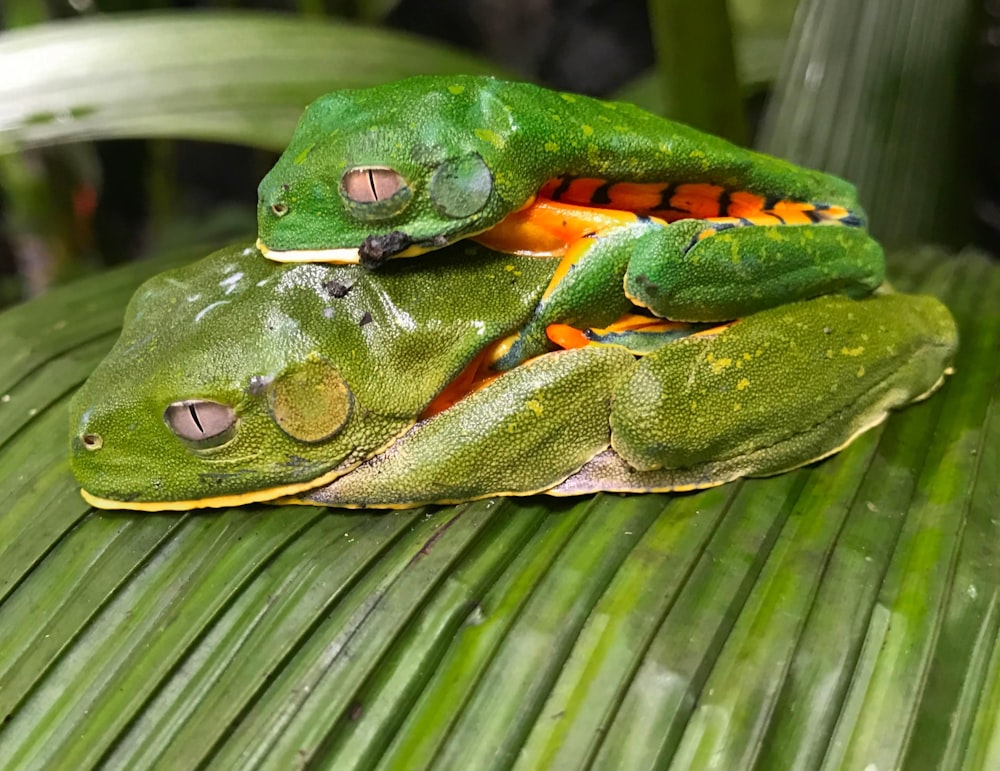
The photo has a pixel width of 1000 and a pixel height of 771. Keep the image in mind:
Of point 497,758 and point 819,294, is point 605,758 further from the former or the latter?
point 819,294

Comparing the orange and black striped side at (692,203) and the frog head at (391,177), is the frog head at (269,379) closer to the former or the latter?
the frog head at (391,177)

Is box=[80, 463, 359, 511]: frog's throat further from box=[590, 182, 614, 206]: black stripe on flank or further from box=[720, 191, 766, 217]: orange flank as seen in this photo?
box=[720, 191, 766, 217]: orange flank

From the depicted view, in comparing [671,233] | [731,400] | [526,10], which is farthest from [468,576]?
[526,10]

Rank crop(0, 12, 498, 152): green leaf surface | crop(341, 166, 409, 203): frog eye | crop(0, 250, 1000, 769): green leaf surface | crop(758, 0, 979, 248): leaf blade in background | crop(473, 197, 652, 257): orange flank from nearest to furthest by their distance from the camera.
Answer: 1. crop(0, 250, 1000, 769): green leaf surface
2. crop(341, 166, 409, 203): frog eye
3. crop(473, 197, 652, 257): orange flank
4. crop(0, 12, 498, 152): green leaf surface
5. crop(758, 0, 979, 248): leaf blade in background

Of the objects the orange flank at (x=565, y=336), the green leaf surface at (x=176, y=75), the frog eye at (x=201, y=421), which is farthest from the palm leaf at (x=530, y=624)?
the green leaf surface at (x=176, y=75)

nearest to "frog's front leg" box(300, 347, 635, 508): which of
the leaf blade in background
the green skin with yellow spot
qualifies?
the green skin with yellow spot

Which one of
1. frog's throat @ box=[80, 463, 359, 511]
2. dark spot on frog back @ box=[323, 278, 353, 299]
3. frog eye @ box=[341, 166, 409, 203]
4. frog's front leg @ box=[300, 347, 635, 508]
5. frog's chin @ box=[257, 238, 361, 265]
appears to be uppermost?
frog eye @ box=[341, 166, 409, 203]

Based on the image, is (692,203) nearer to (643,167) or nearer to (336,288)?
(643,167)
